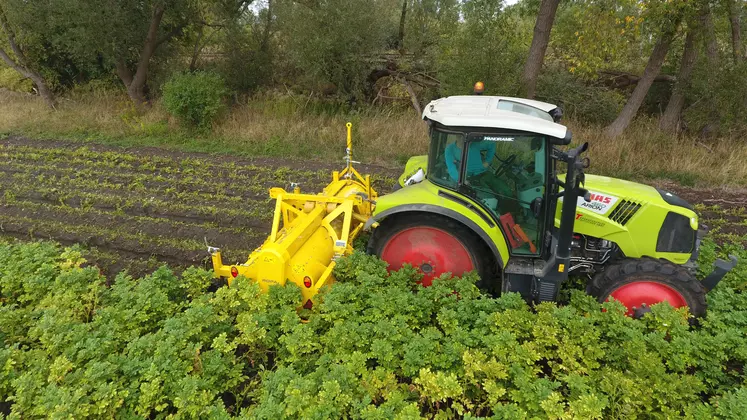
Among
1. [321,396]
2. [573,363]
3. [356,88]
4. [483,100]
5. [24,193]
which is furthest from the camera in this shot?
[356,88]

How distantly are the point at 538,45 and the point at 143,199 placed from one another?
8.22 meters

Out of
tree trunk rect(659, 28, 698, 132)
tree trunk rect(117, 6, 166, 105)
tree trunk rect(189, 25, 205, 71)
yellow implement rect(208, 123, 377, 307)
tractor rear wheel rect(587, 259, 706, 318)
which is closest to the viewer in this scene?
tractor rear wheel rect(587, 259, 706, 318)

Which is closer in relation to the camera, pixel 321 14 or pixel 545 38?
pixel 545 38

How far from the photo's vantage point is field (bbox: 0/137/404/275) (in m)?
5.37

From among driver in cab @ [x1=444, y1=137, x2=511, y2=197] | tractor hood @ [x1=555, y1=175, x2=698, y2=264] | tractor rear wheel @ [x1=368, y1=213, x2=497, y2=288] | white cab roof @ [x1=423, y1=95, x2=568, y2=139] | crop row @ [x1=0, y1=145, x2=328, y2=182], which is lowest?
crop row @ [x1=0, y1=145, x2=328, y2=182]

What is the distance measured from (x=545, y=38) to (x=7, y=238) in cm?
999

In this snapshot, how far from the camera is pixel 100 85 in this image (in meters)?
13.4

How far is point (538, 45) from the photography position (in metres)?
8.92

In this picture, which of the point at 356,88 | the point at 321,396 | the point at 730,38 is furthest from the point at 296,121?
the point at 730,38

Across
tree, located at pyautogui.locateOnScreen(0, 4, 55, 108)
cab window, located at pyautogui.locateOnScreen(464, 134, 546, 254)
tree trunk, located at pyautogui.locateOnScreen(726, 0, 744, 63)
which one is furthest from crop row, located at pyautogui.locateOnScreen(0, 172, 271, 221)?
tree trunk, located at pyautogui.locateOnScreen(726, 0, 744, 63)

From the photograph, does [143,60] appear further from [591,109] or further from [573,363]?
[573,363]

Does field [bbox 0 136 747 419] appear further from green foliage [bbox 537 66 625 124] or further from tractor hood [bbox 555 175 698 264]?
green foliage [bbox 537 66 625 124]

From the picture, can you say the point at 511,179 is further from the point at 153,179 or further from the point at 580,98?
the point at 580,98

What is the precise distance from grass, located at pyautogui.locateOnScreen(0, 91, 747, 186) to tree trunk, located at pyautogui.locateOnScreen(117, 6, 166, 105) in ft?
1.39
